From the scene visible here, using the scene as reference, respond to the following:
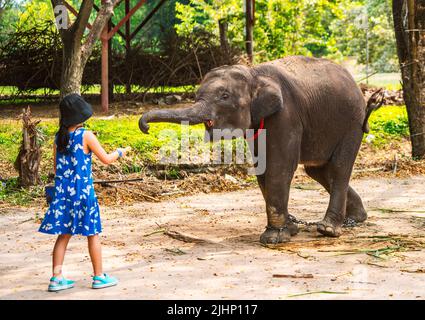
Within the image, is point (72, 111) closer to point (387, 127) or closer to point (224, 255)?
point (224, 255)

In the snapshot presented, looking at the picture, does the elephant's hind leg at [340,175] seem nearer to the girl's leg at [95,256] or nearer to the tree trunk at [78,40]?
the girl's leg at [95,256]

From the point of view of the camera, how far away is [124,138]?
12.9 m

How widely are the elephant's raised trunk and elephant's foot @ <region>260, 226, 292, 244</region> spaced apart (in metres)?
1.27

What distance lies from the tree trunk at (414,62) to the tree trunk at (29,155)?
5601 millimetres

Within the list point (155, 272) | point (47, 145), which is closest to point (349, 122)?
point (155, 272)

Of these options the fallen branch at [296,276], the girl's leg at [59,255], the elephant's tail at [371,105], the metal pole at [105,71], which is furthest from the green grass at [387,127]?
the girl's leg at [59,255]

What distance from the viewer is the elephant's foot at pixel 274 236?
7.96m

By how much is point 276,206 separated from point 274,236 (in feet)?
0.94

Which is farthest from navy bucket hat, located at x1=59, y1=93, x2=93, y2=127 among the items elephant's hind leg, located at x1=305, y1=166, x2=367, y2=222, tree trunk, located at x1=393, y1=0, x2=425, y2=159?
tree trunk, located at x1=393, y1=0, x2=425, y2=159

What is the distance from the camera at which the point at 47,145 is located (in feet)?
41.1

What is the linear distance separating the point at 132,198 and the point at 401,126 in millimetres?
6335

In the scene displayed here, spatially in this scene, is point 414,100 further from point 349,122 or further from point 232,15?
point 232,15

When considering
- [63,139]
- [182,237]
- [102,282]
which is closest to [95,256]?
[102,282]

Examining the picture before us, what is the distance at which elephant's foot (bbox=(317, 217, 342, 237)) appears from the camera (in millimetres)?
8203
